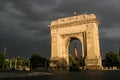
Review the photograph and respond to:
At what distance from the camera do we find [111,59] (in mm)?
79812

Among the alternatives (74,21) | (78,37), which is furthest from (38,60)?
(74,21)

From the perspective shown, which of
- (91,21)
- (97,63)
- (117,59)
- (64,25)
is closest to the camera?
→ (97,63)

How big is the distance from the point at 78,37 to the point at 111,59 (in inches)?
1348

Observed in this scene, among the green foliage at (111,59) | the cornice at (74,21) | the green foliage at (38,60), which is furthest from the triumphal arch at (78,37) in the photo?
the green foliage at (38,60)

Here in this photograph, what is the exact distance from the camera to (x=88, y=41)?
4931 cm

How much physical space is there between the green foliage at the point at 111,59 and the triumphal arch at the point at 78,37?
1222 inches

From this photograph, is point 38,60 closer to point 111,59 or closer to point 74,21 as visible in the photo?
point 111,59

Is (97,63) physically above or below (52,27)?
below

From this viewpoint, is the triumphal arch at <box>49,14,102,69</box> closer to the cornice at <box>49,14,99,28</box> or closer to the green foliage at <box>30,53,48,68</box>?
the cornice at <box>49,14,99,28</box>

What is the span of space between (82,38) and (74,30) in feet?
10.8

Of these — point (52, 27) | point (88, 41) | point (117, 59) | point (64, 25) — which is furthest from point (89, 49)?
point (117, 59)

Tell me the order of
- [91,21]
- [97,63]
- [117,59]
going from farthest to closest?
[117,59] → [91,21] → [97,63]

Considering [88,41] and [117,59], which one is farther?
[117,59]

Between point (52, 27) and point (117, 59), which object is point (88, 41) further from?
point (117, 59)
